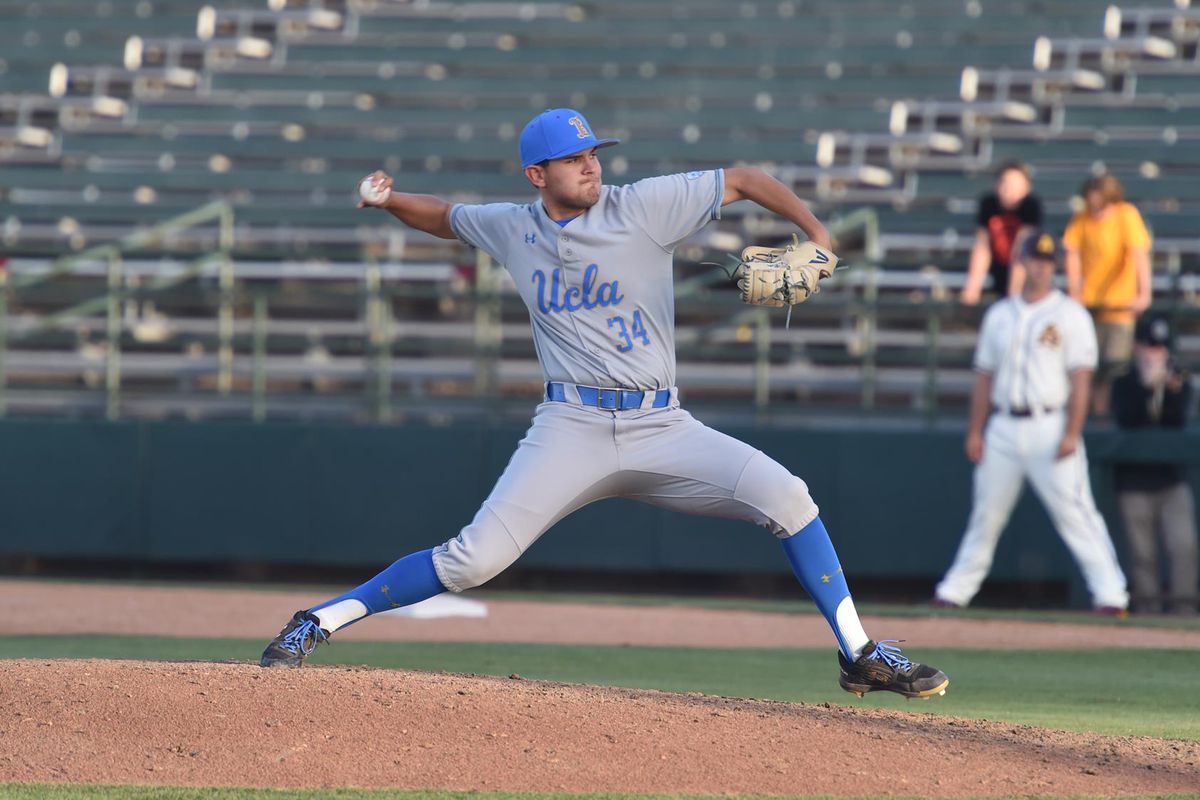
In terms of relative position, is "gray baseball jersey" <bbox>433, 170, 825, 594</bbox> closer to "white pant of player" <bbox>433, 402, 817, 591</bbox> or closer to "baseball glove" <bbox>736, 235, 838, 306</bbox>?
"white pant of player" <bbox>433, 402, 817, 591</bbox>

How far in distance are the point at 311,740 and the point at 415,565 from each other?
76 centimetres

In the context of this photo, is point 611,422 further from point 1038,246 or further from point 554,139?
point 1038,246

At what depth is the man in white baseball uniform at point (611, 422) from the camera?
4938 millimetres

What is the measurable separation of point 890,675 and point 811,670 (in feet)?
7.44

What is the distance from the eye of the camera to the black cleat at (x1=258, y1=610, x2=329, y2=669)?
5031 millimetres

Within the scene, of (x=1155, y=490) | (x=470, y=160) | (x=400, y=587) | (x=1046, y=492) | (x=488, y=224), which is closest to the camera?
(x=400, y=587)

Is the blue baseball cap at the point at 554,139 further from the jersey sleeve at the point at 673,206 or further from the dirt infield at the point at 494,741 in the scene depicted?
the dirt infield at the point at 494,741

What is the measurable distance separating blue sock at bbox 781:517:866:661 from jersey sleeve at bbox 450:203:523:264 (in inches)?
48.2

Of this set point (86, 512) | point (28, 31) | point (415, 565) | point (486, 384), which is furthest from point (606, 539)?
point (28, 31)

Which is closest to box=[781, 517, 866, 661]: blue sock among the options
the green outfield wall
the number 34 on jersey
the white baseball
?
the number 34 on jersey

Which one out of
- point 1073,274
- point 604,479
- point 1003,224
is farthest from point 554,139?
point 1003,224

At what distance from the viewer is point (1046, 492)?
9.06m

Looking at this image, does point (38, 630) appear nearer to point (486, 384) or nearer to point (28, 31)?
point (486, 384)

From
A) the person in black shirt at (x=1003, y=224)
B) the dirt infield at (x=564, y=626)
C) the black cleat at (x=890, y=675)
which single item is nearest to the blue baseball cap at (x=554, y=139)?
the black cleat at (x=890, y=675)
